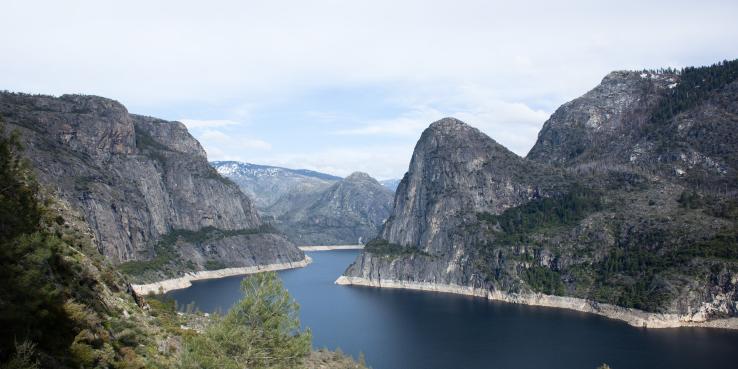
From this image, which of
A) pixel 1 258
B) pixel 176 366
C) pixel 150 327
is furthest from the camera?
pixel 150 327

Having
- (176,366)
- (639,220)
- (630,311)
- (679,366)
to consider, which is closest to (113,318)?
(176,366)

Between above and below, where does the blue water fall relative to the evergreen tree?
below

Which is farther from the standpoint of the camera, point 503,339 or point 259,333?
point 503,339

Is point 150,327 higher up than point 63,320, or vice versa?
point 63,320

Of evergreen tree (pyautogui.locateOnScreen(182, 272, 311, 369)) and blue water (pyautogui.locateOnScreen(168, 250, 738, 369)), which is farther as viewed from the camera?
blue water (pyautogui.locateOnScreen(168, 250, 738, 369))

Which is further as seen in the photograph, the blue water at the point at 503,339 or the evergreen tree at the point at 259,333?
the blue water at the point at 503,339

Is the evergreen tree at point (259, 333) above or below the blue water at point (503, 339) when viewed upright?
above

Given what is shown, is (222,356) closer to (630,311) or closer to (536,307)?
(630,311)

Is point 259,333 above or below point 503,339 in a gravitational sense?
above
